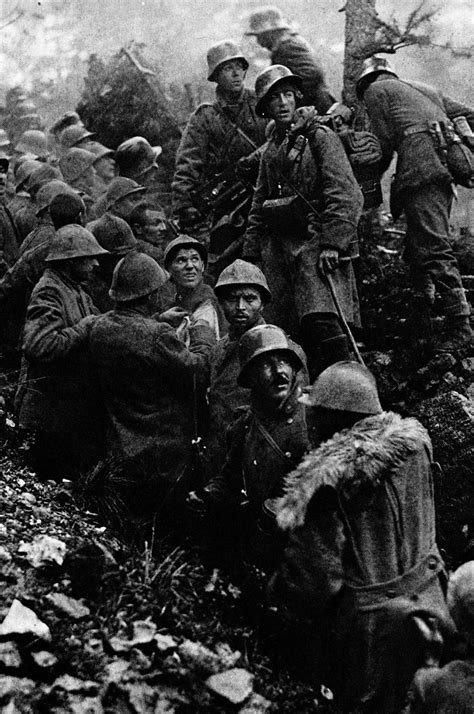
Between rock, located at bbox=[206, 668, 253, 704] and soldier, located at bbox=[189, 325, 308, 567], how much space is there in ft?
2.58

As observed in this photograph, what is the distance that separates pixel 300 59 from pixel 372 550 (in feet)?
23.9

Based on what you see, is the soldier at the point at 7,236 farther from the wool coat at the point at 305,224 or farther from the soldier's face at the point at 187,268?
the wool coat at the point at 305,224

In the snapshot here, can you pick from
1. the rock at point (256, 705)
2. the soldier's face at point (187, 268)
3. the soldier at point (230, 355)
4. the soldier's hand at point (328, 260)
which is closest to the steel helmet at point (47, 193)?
the soldier's face at point (187, 268)

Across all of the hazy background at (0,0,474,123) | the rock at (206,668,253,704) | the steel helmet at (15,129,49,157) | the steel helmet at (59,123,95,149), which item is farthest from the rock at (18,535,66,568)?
the hazy background at (0,0,474,123)

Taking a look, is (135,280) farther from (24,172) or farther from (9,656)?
(24,172)

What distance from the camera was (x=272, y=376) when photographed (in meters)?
5.01

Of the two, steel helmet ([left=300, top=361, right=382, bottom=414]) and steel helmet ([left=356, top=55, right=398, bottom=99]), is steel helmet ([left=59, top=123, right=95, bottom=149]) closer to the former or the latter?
steel helmet ([left=356, top=55, right=398, bottom=99])

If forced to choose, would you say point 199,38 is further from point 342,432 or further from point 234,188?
point 342,432

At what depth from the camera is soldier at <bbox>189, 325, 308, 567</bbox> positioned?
484 centimetres

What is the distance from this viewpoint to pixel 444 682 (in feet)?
9.78

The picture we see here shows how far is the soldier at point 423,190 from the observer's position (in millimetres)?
7445

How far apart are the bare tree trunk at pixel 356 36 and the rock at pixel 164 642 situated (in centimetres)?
747

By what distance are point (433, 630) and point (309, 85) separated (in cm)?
740

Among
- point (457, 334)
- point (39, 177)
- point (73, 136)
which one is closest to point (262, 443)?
point (457, 334)
